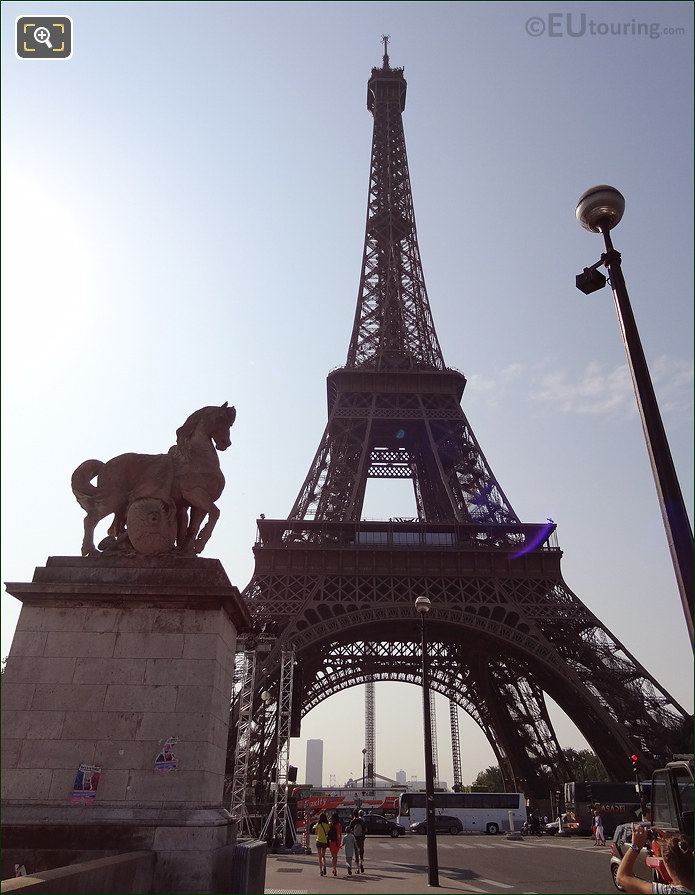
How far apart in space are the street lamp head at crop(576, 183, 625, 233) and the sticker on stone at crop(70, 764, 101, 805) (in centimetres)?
1052

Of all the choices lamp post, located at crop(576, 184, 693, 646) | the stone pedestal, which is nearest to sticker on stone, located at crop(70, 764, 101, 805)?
the stone pedestal

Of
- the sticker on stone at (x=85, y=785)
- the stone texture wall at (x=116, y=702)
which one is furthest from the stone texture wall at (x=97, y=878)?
the sticker on stone at (x=85, y=785)

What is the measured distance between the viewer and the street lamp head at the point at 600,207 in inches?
353

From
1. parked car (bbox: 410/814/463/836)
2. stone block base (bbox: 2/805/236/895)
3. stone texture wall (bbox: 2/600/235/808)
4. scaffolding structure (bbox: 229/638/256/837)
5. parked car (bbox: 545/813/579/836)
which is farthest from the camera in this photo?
parked car (bbox: 410/814/463/836)

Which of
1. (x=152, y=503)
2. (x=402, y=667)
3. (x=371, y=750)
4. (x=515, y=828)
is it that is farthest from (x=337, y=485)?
(x=371, y=750)

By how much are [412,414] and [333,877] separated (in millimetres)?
38385

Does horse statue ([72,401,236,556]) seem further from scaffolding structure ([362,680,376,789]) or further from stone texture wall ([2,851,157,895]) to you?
scaffolding structure ([362,680,376,789])

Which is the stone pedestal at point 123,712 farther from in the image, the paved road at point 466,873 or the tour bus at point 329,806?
the tour bus at point 329,806

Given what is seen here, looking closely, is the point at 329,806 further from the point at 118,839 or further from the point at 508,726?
the point at 118,839

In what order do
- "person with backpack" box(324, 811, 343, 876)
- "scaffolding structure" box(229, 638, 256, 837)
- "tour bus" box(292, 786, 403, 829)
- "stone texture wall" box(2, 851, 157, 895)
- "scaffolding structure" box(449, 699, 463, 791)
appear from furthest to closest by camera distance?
"scaffolding structure" box(449, 699, 463, 791), "tour bus" box(292, 786, 403, 829), "scaffolding structure" box(229, 638, 256, 837), "person with backpack" box(324, 811, 343, 876), "stone texture wall" box(2, 851, 157, 895)

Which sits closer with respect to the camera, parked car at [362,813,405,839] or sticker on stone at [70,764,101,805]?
sticker on stone at [70,764,101,805]

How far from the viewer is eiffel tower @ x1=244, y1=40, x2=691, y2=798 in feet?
128

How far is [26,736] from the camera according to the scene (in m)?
9.50

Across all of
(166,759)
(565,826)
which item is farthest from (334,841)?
(565,826)
